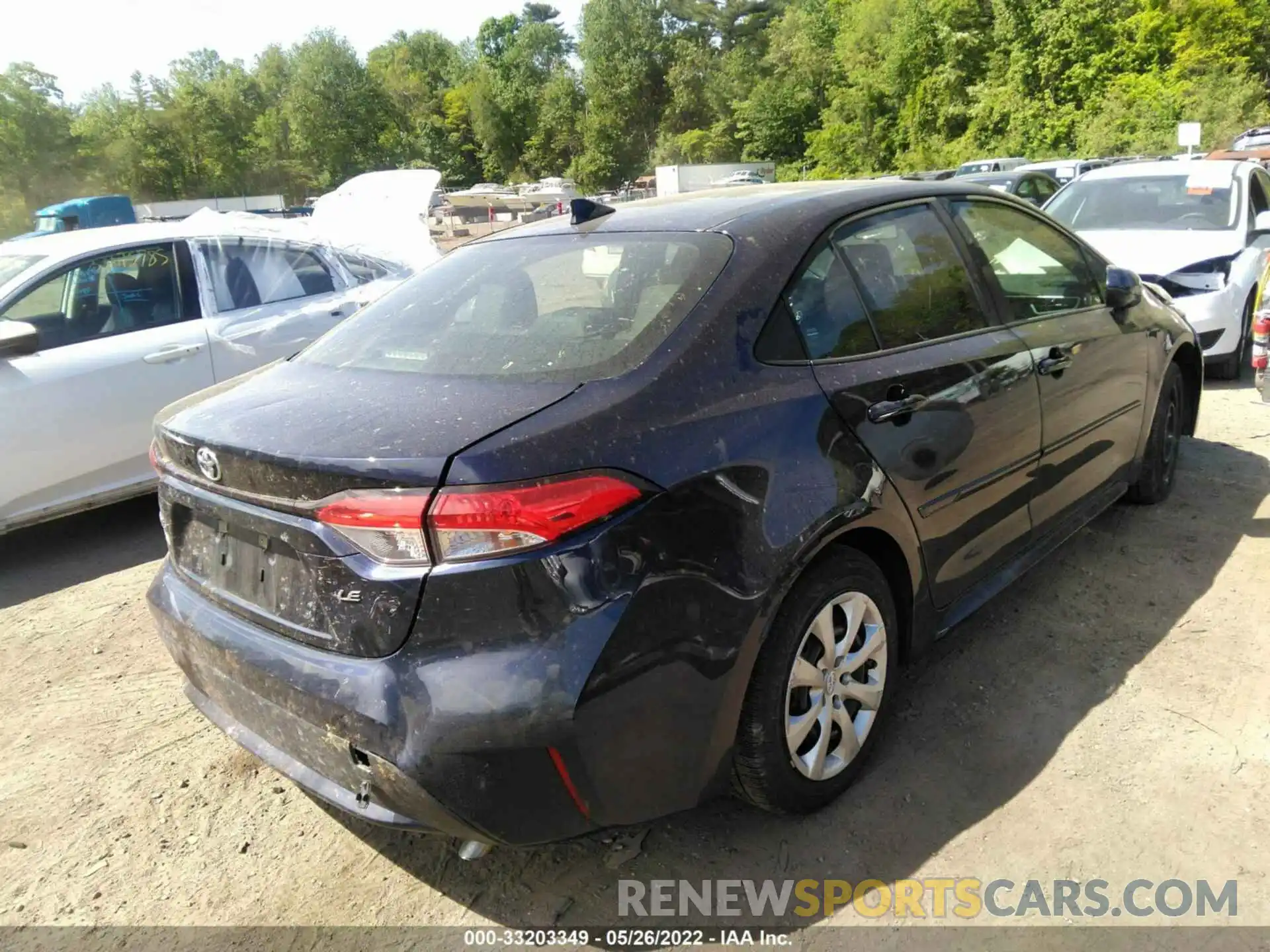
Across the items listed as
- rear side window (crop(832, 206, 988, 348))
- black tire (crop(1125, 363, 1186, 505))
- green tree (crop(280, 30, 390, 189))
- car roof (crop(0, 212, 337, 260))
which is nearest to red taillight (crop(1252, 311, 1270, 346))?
black tire (crop(1125, 363, 1186, 505))

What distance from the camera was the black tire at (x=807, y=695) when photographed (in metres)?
2.20

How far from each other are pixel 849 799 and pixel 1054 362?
1.74 metres

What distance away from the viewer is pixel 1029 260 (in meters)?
3.53

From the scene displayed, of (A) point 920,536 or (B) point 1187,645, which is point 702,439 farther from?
(B) point 1187,645

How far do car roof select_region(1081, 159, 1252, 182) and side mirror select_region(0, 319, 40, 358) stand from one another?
8.54 metres

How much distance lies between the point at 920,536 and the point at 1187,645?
1388 mm

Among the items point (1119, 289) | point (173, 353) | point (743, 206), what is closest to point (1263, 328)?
point (1119, 289)

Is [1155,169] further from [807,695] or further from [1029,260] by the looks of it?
[807,695]

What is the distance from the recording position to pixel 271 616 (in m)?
2.12

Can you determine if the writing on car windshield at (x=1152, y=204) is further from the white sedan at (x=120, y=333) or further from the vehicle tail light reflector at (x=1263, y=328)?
the white sedan at (x=120, y=333)

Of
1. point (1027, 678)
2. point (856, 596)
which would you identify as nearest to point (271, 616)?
point (856, 596)

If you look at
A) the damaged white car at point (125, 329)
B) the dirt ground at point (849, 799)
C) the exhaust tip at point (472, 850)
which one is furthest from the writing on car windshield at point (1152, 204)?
the exhaust tip at point (472, 850)

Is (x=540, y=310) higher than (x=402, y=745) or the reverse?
higher

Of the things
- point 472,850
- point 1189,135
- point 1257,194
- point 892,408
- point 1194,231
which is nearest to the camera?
point 472,850
